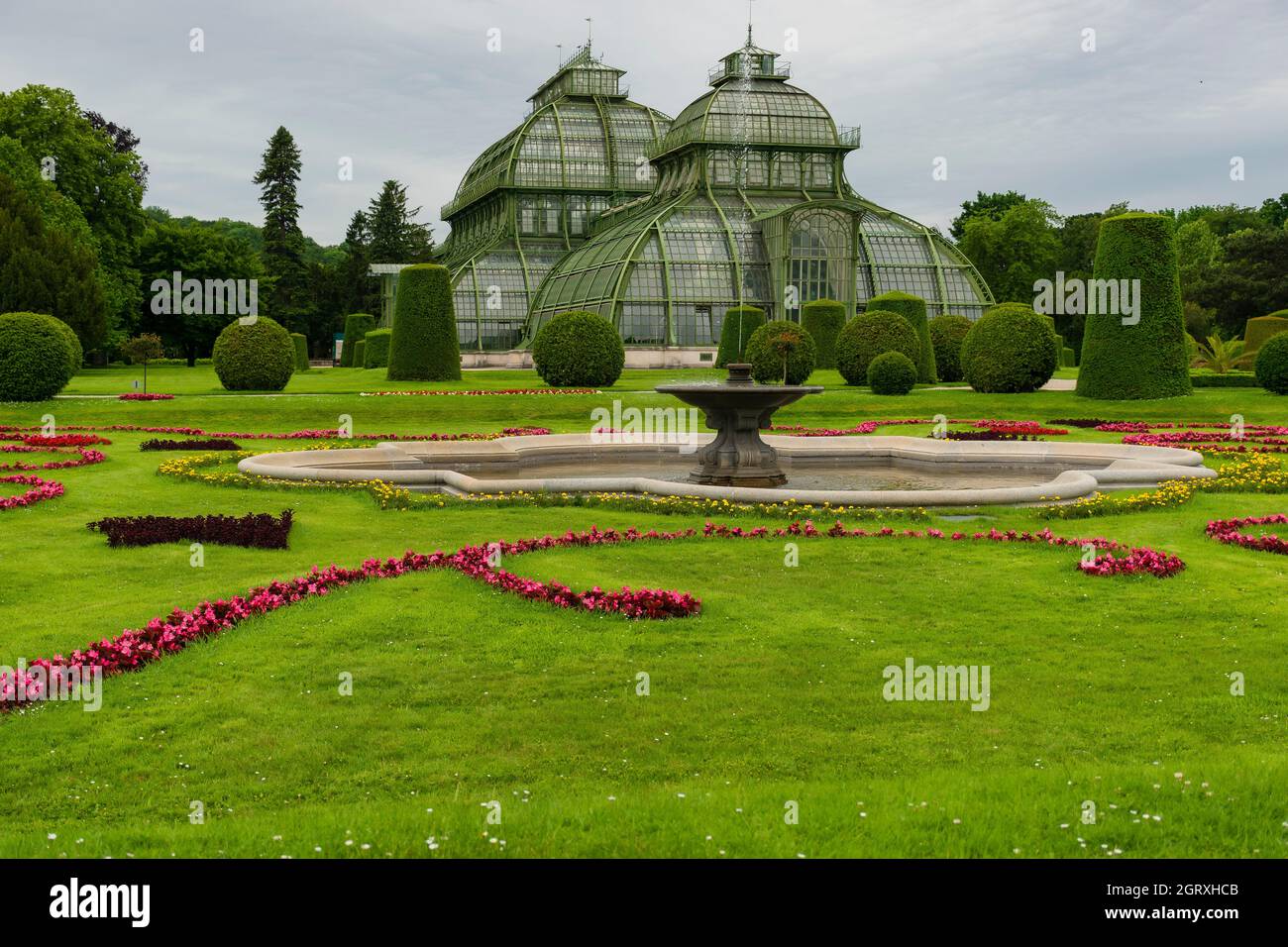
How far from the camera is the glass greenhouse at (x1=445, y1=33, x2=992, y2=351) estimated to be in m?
57.4

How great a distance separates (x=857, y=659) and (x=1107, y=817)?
2913 millimetres

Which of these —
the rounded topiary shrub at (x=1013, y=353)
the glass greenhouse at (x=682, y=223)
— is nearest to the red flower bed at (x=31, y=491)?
the rounded topiary shrub at (x=1013, y=353)

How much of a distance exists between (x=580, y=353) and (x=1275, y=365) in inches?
757

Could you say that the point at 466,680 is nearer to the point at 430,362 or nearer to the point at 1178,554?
the point at 1178,554

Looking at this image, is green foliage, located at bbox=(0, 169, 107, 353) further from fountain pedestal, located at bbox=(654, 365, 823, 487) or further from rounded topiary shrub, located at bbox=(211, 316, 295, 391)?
fountain pedestal, located at bbox=(654, 365, 823, 487)

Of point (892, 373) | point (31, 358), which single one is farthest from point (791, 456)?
point (31, 358)

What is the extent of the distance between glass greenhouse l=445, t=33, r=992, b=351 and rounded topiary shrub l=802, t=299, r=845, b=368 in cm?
601

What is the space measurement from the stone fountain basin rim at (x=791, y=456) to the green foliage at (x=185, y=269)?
167 feet

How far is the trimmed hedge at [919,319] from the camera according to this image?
132 feet

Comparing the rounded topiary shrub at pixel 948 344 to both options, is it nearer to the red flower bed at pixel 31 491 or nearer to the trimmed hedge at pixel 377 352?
the trimmed hedge at pixel 377 352

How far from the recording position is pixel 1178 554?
38.4 feet

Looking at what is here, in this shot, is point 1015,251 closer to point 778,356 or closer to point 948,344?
point 948,344

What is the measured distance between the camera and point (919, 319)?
41.8m
